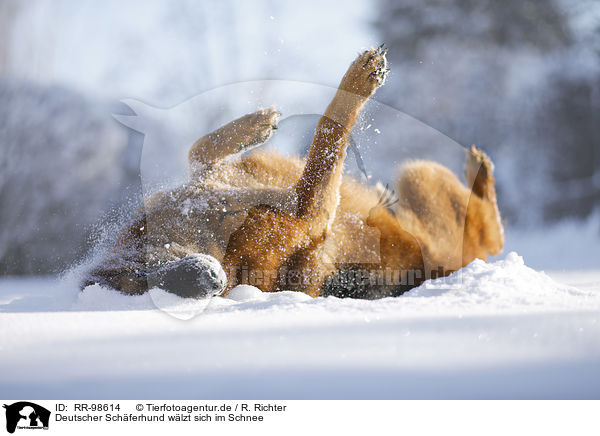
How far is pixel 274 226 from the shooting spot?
67 cm

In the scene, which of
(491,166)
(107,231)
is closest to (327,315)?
(107,231)

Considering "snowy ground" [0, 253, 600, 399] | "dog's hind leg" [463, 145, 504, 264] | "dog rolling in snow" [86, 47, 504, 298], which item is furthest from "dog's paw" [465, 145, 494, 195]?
"snowy ground" [0, 253, 600, 399]

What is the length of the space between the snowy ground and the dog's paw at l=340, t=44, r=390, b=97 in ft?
0.83

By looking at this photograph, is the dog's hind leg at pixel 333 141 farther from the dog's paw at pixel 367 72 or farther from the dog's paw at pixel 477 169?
the dog's paw at pixel 477 169

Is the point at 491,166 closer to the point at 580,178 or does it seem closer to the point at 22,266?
the point at 580,178

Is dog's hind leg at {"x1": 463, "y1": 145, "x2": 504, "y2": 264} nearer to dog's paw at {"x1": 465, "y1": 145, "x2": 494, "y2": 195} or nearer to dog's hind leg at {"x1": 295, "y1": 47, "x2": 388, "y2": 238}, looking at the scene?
dog's paw at {"x1": 465, "y1": 145, "x2": 494, "y2": 195}

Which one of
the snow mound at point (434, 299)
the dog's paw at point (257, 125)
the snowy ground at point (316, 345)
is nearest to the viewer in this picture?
the snowy ground at point (316, 345)

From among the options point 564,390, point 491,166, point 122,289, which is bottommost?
point 564,390

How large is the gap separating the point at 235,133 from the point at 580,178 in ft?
4.60

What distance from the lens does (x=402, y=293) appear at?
0.76 meters

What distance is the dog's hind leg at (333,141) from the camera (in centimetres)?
65
